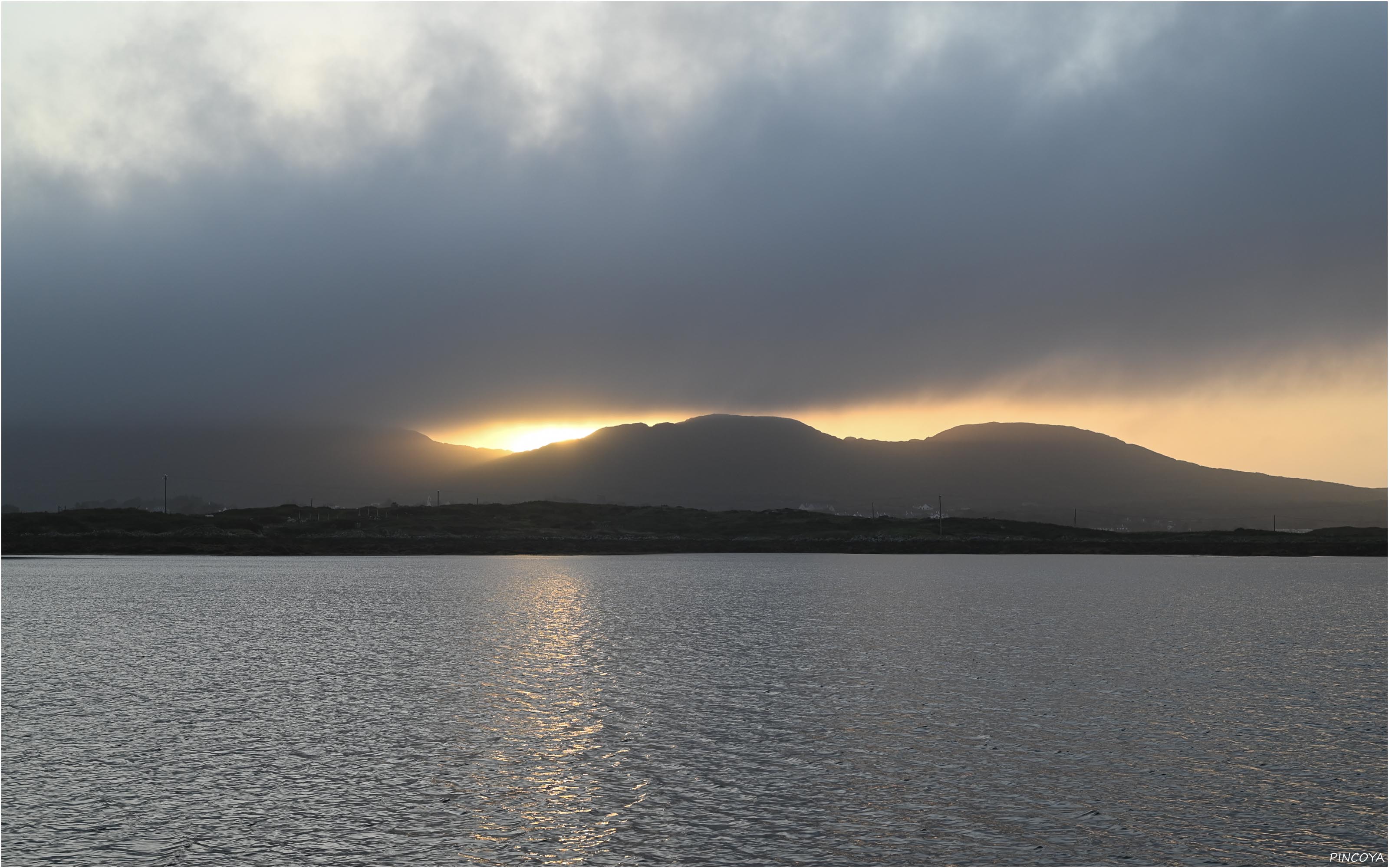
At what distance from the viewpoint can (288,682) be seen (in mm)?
32594

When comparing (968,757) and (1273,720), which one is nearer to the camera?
(968,757)

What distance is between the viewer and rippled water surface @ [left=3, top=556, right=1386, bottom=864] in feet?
54.7

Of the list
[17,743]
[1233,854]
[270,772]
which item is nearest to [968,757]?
[1233,854]

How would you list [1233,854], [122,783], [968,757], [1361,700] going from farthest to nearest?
[1361,700], [968,757], [122,783], [1233,854]

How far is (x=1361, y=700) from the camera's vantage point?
29.4 m

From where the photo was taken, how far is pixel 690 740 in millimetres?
24078

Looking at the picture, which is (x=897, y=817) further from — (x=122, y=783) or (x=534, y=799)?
(x=122, y=783)

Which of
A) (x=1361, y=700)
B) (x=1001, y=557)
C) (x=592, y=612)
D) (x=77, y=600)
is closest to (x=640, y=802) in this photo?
(x=1361, y=700)

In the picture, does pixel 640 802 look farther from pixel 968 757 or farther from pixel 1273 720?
pixel 1273 720

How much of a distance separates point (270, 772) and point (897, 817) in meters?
12.0

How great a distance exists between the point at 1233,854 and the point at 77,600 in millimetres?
72220

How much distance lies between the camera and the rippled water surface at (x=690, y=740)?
54.7 ft

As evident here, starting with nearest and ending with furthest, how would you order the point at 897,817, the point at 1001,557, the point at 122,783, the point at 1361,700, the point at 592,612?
the point at 897,817, the point at 122,783, the point at 1361,700, the point at 592,612, the point at 1001,557

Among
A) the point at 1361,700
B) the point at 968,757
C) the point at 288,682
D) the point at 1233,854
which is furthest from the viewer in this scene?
the point at 288,682
